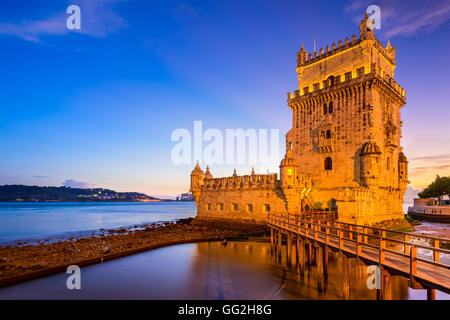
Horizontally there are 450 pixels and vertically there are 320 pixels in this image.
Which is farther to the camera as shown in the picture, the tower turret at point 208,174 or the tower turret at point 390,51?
the tower turret at point 208,174

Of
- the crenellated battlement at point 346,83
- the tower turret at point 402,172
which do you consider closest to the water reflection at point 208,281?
the crenellated battlement at point 346,83

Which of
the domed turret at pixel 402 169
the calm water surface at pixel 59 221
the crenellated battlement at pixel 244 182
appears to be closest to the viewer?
the crenellated battlement at pixel 244 182

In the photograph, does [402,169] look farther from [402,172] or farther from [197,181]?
[197,181]

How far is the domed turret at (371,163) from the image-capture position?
968 inches

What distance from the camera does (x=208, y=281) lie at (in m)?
15.1

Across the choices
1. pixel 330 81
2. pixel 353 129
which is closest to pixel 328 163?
pixel 353 129

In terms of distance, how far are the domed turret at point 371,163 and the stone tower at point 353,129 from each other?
0.13ft

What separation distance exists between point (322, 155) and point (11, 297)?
27.4 m

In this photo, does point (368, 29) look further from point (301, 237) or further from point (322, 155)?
point (301, 237)

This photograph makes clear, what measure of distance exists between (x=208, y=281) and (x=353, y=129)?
20.7m

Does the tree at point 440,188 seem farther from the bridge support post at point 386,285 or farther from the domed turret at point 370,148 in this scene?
the bridge support post at point 386,285
